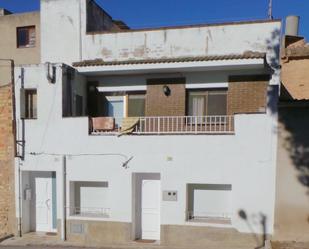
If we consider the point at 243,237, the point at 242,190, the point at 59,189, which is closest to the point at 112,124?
the point at 59,189

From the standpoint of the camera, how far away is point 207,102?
11914 mm

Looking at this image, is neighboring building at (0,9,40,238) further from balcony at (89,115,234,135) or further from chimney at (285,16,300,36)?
chimney at (285,16,300,36)

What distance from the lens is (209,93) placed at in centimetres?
1191

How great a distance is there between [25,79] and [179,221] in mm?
7245

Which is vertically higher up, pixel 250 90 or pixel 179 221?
pixel 250 90

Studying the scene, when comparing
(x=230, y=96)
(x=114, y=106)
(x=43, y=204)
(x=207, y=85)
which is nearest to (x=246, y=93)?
(x=230, y=96)

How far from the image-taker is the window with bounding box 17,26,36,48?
583 inches

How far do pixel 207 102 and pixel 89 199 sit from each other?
18.1 ft

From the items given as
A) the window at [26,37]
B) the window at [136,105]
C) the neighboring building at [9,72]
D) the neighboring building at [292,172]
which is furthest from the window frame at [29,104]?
the neighboring building at [292,172]

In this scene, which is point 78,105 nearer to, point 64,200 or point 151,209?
point 64,200

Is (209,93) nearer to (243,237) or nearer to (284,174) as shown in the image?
(284,174)

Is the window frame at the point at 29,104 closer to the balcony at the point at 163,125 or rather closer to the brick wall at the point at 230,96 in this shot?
the balcony at the point at 163,125

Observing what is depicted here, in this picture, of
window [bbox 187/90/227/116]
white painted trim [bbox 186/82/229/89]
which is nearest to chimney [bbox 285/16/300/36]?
white painted trim [bbox 186/82/229/89]

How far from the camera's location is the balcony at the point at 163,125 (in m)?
10.8
